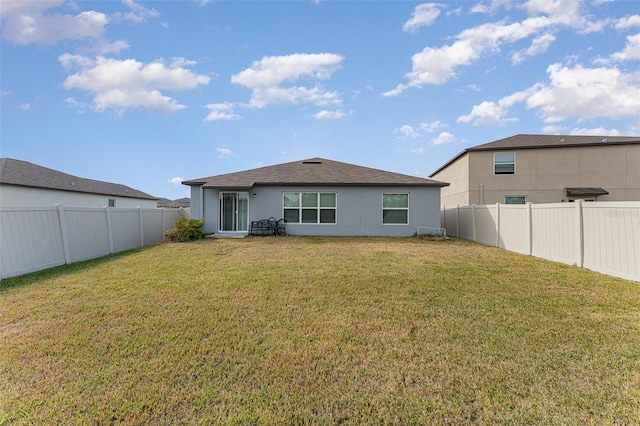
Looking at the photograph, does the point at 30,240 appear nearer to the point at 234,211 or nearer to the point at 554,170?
the point at 234,211

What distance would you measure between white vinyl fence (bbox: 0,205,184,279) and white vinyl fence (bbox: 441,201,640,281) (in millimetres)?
13384

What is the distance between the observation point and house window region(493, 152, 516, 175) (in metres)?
17.5

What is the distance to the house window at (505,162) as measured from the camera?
57.3 ft

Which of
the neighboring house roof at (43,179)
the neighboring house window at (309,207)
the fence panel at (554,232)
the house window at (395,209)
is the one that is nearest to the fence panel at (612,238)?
the fence panel at (554,232)

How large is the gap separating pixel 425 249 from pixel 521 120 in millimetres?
16435

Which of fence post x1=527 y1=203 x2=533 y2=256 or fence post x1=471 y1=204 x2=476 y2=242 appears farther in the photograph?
fence post x1=471 y1=204 x2=476 y2=242

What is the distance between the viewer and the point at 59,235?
7477 millimetres

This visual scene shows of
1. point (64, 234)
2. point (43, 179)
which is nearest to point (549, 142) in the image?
point (64, 234)

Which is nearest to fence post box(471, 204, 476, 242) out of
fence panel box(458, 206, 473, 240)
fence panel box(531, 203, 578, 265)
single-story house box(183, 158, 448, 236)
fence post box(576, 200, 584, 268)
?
fence panel box(458, 206, 473, 240)

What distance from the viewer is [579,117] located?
19.7 metres

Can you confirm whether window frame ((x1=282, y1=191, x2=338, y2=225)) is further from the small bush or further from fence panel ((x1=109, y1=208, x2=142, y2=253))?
fence panel ((x1=109, y1=208, x2=142, y2=253))

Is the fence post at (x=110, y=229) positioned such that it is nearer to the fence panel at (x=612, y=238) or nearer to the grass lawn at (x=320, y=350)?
the grass lawn at (x=320, y=350)

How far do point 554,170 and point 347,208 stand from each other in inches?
543

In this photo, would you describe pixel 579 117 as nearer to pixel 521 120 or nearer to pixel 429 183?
pixel 521 120
